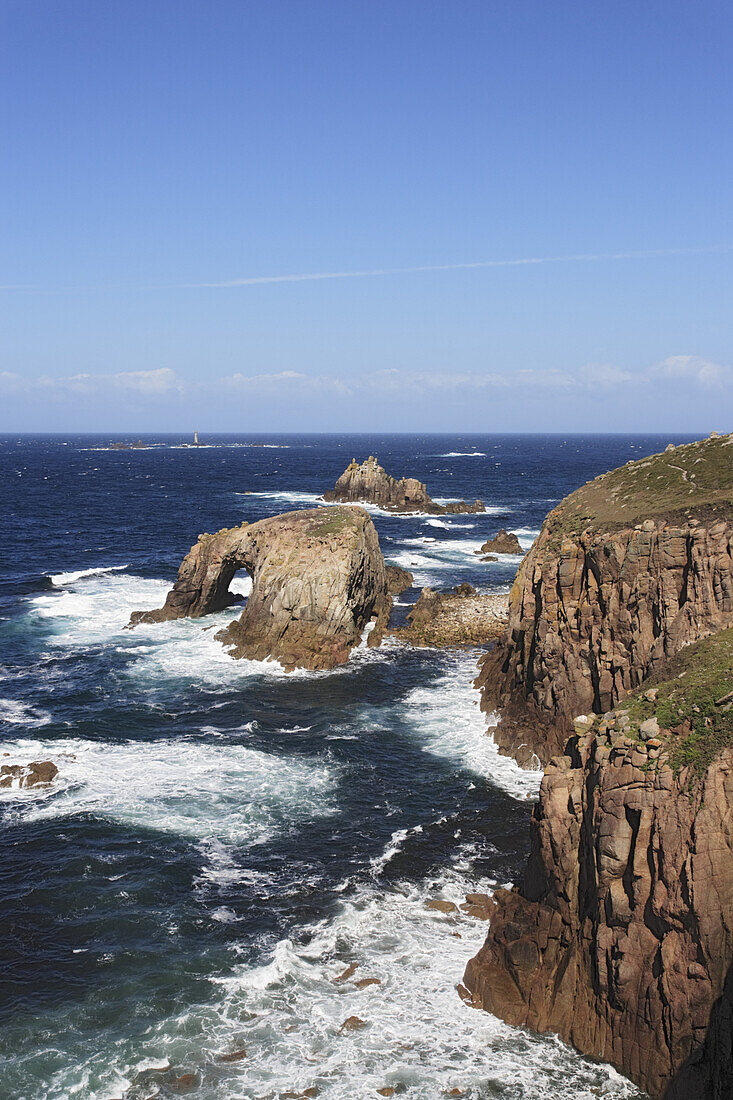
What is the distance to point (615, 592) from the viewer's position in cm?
3616

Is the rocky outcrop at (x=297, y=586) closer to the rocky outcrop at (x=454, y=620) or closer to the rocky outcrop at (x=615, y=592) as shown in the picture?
the rocky outcrop at (x=454, y=620)

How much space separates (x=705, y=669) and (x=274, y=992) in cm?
1612

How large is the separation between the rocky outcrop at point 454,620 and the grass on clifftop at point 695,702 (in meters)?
30.8

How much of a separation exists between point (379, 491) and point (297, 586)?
263 feet

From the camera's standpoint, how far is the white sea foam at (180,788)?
1291 inches

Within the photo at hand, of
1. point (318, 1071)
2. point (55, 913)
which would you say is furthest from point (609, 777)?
point (55, 913)

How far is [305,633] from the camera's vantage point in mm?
53344

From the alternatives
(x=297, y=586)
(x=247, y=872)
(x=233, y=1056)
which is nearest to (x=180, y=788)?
(x=247, y=872)

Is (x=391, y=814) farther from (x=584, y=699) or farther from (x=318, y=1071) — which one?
(x=318, y=1071)

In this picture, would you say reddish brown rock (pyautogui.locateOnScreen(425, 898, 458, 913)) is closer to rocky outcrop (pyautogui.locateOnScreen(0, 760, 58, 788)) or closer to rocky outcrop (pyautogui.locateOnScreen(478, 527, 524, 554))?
rocky outcrop (pyautogui.locateOnScreen(0, 760, 58, 788))

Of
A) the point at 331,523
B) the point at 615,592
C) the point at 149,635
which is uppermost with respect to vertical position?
the point at 331,523

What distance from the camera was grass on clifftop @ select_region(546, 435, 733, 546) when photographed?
36.3m

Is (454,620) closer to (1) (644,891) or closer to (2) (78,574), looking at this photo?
(1) (644,891)

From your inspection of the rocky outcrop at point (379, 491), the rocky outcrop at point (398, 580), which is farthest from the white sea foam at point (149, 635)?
the rocky outcrop at point (379, 491)
